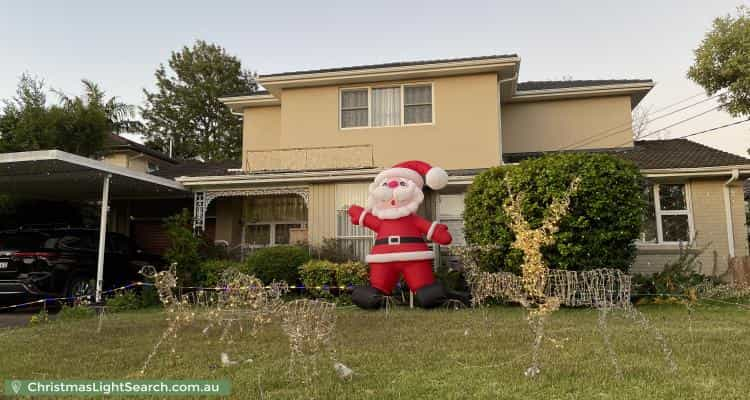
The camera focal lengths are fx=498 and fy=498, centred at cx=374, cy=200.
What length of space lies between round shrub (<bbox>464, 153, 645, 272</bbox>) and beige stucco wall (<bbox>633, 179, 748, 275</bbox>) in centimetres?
388

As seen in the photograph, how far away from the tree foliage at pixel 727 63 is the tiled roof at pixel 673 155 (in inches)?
96.3

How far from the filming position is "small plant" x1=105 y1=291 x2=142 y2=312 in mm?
9718

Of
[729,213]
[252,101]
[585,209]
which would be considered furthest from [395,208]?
[252,101]

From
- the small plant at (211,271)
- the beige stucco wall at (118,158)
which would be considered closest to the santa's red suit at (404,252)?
the small plant at (211,271)

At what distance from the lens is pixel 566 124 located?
15125 millimetres

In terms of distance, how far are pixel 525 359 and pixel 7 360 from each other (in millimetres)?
5322

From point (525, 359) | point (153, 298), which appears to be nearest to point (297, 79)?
point (153, 298)

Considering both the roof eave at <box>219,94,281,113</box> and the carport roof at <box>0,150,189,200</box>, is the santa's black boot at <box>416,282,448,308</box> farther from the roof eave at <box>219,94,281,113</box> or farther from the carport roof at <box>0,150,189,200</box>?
the roof eave at <box>219,94,281,113</box>

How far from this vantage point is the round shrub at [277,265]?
11.0m

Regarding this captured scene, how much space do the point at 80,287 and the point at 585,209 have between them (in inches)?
388

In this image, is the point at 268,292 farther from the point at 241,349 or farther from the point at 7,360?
the point at 7,360

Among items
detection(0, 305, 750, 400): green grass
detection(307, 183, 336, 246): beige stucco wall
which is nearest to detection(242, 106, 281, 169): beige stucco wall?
detection(307, 183, 336, 246): beige stucco wall

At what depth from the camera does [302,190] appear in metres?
12.7

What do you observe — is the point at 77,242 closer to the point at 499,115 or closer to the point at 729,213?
the point at 499,115
